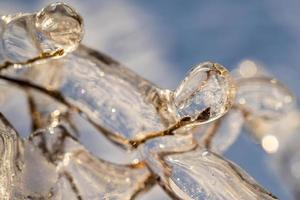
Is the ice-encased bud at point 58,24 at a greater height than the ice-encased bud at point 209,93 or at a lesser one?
lesser

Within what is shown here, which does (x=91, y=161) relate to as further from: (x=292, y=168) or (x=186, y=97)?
(x=292, y=168)

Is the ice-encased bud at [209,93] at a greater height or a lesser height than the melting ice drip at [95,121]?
greater

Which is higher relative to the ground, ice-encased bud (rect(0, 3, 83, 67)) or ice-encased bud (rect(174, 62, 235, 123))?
ice-encased bud (rect(174, 62, 235, 123))

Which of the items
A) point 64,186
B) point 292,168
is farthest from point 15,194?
point 292,168

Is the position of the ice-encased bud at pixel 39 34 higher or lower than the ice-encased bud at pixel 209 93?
lower
